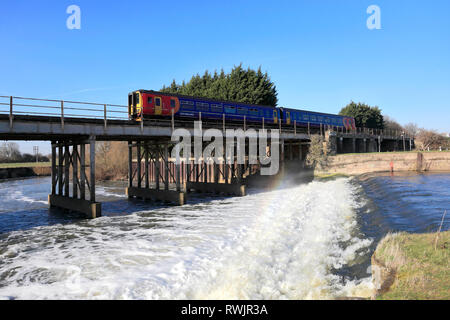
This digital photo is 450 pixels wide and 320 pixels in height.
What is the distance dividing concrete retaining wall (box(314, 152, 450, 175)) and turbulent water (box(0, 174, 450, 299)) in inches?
649

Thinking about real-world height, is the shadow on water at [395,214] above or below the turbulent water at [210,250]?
above

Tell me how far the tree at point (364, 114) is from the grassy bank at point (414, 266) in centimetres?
7162

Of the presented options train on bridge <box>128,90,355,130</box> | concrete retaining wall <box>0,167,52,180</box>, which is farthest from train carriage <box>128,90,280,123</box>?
concrete retaining wall <box>0,167,52,180</box>

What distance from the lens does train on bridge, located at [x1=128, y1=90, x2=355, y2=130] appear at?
67.2 feet

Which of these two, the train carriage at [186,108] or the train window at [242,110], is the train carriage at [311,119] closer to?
the train carriage at [186,108]

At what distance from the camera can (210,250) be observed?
10.1 metres

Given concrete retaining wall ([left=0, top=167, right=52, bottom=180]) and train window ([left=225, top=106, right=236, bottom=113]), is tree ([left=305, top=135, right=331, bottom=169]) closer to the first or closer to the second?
train window ([left=225, top=106, right=236, bottom=113])

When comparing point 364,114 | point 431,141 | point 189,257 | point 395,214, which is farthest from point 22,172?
point 431,141

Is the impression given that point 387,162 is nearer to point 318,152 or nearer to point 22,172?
point 318,152

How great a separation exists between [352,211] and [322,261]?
7576 mm

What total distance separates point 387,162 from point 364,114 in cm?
4412

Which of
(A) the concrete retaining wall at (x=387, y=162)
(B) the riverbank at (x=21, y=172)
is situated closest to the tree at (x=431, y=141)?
(A) the concrete retaining wall at (x=387, y=162)

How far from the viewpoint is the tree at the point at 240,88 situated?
47.0 metres
